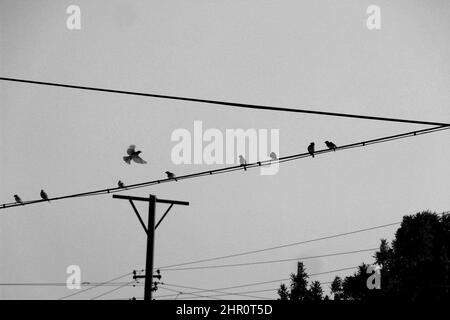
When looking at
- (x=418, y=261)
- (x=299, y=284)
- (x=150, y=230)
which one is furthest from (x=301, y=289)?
(x=150, y=230)

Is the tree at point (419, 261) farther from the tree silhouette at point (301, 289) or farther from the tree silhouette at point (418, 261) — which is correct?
the tree silhouette at point (301, 289)

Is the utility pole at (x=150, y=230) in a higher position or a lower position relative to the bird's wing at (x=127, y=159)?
lower

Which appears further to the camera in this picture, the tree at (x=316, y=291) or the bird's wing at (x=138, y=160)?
the tree at (x=316, y=291)

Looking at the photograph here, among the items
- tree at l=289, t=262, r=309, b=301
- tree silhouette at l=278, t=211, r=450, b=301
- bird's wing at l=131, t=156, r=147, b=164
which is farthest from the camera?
tree at l=289, t=262, r=309, b=301

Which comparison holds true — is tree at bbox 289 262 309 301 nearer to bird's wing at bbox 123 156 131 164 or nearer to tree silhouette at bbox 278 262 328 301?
tree silhouette at bbox 278 262 328 301

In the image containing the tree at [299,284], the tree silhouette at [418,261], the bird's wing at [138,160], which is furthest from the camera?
the tree at [299,284]

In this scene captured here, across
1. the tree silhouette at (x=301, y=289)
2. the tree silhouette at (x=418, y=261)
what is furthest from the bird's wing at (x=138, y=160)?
the tree silhouette at (x=301, y=289)

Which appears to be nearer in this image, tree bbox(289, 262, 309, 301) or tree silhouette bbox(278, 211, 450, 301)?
tree silhouette bbox(278, 211, 450, 301)

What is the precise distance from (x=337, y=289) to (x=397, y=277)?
39.3m

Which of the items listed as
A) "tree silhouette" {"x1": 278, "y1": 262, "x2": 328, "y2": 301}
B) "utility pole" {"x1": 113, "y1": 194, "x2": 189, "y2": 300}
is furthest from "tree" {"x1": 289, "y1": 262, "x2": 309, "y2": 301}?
"utility pole" {"x1": 113, "y1": 194, "x2": 189, "y2": 300}
